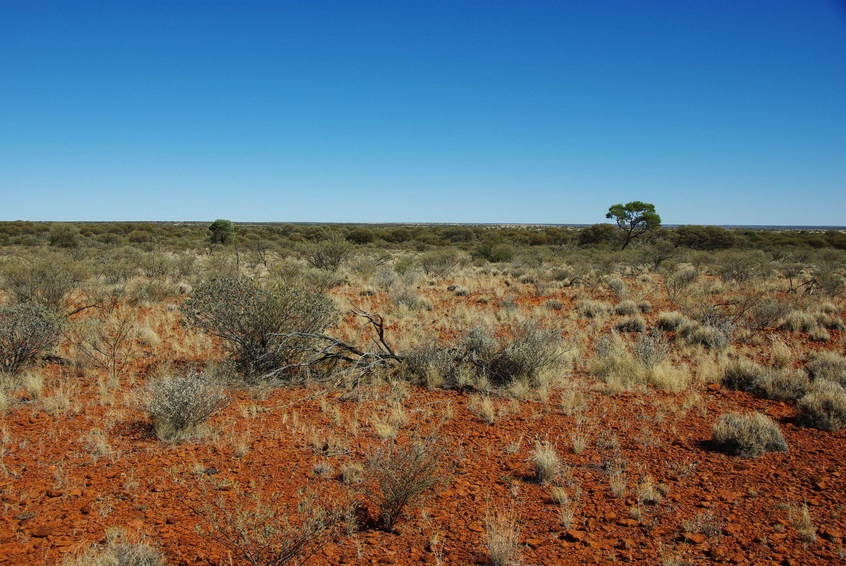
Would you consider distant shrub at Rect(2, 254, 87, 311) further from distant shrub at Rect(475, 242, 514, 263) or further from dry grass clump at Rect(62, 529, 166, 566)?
distant shrub at Rect(475, 242, 514, 263)

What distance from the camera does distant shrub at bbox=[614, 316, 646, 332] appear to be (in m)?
10.5

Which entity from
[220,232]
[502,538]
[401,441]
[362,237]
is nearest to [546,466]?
[502,538]

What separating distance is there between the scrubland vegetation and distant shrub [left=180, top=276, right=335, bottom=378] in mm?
33

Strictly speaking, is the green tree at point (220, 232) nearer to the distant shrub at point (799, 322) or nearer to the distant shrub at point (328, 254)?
the distant shrub at point (328, 254)

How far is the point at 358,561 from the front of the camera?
→ 9.97 ft

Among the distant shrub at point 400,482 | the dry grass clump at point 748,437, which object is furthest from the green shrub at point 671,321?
the distant shrub at point 400,482

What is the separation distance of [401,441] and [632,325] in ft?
25.2

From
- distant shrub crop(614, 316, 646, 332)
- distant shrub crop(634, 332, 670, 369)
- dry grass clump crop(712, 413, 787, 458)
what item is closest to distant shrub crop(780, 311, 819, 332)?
distant shrub crop(614, 316, 646, 332)

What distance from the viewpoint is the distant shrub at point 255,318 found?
6660 millimetres

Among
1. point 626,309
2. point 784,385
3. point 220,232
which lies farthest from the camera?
point 220,232

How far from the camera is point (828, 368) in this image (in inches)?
263

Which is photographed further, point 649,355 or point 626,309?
point 626,309

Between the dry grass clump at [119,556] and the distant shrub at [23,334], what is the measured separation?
4831 mm

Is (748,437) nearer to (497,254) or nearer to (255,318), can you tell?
(255,318)
